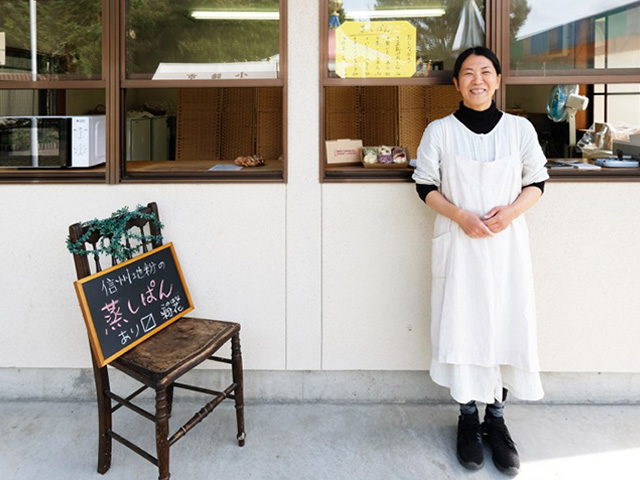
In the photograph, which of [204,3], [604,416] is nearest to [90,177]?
Answer: [204,3]

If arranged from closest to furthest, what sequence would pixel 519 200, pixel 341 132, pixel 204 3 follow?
pixel 519 200 → pixel 204 3 → pixel 341 132

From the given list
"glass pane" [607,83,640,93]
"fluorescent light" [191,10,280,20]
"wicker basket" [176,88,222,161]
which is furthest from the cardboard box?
"wicker basket" [176,88,222,161]

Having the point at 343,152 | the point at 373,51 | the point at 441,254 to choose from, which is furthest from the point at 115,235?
the point at 373,51

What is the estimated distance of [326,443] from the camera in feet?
7.82

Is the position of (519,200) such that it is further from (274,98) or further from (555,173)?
(274,98)

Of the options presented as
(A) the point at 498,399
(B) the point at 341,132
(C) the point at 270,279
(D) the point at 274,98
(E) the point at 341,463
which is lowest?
(E) the point at 341,463

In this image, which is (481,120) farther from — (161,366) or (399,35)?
(161,366)

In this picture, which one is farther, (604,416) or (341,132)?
(341,132)

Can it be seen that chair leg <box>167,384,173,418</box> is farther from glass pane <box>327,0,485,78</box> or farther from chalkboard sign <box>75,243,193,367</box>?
glass pane <box>327,0,485,78</box>

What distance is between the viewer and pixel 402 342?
267 centimetres

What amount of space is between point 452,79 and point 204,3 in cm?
142

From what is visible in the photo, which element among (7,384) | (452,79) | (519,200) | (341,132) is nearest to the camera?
(519,200)

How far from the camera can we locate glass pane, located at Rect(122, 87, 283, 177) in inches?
150

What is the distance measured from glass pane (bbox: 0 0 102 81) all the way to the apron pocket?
169cm
